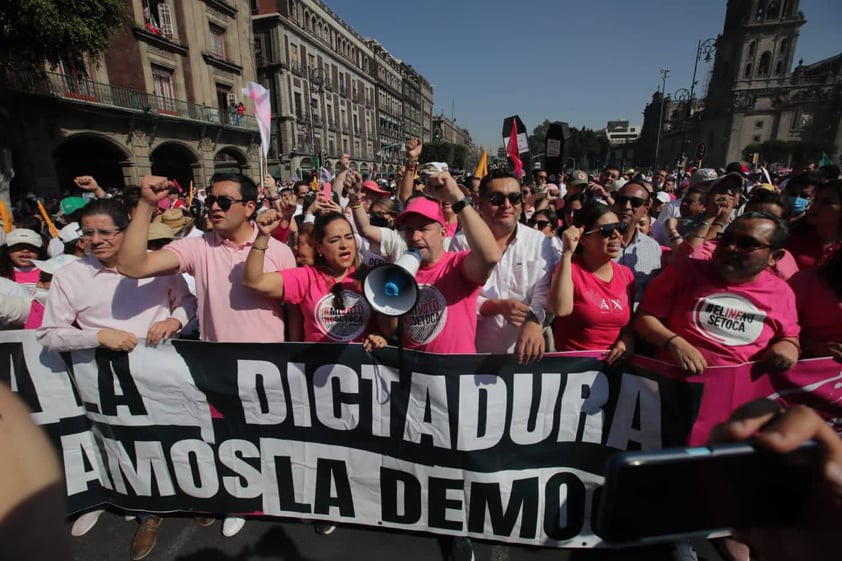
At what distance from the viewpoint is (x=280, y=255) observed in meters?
2.76

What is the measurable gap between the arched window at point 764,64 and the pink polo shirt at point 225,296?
97347 millimetres

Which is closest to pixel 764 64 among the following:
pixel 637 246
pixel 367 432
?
pixel 637 246

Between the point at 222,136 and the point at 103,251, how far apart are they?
29559mm

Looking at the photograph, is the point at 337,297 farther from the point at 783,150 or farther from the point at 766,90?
the point at 766,90

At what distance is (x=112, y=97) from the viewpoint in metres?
20.8

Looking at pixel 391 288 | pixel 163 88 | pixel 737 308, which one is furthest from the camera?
pixel 163 88

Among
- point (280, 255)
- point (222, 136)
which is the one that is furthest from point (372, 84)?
point (280, 255)

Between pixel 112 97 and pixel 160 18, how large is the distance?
721 cm

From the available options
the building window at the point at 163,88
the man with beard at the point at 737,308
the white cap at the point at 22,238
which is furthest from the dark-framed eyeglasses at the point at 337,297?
the building window at the point at 163,88

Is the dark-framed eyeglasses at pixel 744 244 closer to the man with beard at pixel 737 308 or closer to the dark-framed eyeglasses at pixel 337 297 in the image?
the man with beard at pixel 737 308

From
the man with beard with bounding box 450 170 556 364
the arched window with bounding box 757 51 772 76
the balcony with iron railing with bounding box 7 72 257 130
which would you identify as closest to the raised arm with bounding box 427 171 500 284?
the man with beard with bounding box 450 170 556 364

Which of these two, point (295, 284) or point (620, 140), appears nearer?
point (295, 284)

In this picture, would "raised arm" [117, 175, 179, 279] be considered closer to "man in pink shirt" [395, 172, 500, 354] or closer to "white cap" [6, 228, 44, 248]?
"man in pink shirt" [395, 172, 500, 354]

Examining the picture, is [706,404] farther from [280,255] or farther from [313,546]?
[280,255]
